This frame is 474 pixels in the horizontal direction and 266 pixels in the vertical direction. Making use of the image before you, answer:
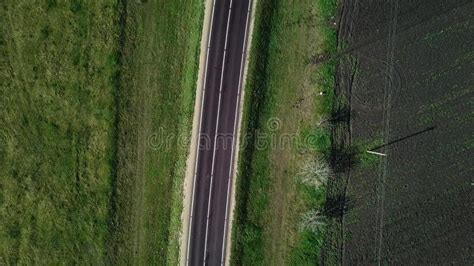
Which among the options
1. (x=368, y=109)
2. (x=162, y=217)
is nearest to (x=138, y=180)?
(x=162, y=217)

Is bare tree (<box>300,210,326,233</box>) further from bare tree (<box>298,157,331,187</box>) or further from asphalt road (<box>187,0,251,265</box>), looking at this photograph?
asphalt road (<box>187,0,251,265</box>)

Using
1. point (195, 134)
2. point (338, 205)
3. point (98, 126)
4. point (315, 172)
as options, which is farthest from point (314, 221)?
point (98, 126)

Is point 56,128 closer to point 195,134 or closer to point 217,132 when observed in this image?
point 195,134

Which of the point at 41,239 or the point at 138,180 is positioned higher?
the point at 138,180

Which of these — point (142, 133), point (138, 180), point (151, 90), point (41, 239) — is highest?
point (151, 90)

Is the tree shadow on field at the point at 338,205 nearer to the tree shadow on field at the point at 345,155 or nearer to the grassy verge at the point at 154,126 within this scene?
the tree shadow on field at the point at 345,155

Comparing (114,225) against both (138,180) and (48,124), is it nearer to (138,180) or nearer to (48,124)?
(138,180)

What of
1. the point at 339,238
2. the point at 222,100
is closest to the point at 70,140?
the point at 222,100
